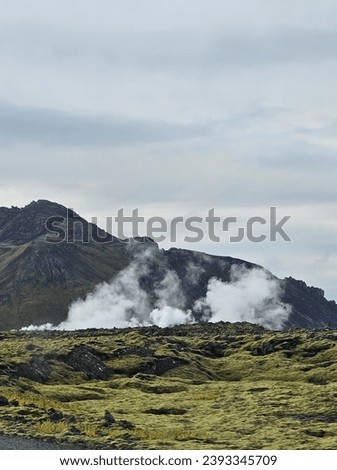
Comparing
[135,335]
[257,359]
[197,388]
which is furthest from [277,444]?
[135,335]

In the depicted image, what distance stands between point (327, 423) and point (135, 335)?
67876 mm

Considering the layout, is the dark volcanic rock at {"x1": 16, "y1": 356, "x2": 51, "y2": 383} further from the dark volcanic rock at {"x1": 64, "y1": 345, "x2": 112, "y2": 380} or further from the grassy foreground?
the dark volcanic rock at {"x1": 64, "y1": 345, "x2": 112, "y2": 380}

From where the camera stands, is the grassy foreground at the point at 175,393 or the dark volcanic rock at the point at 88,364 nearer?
the grassy foreground at the point at 175,393

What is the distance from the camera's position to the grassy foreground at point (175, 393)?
3028cm

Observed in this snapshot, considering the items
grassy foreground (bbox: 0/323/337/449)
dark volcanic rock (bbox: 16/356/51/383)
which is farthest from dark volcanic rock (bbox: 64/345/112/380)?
dark volcanic rock (bbox: 16/356/51/383)

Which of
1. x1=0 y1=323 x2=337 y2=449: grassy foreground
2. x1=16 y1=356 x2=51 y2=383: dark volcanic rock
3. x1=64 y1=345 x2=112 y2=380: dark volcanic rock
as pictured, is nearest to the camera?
x1=0 y1=323 x2=337 y2=449: grassy foreground

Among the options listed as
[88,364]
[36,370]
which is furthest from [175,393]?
[88,364]

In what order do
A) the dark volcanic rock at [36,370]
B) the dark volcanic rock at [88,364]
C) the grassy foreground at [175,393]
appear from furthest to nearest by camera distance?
1. the dark volcanic rock at [88,364]
2. the dark volcanic rock at [36,370]
3. the grassy foreground at [175,393]

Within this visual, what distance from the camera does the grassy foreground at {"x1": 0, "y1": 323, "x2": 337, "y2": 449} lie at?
30.3 meters

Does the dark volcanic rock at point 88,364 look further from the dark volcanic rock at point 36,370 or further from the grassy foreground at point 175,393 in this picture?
the dark volcanic rock at point 36,370

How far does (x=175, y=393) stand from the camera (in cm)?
5769

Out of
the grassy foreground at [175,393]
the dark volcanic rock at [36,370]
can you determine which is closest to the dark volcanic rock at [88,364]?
the grassy foreground at [175,393]

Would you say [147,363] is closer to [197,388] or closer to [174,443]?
[197,388]

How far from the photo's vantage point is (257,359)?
83000 millimetres
